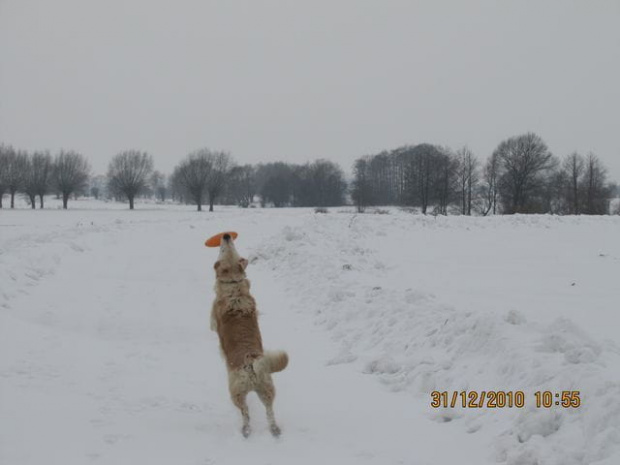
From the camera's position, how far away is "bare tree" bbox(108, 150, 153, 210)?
6744 cm

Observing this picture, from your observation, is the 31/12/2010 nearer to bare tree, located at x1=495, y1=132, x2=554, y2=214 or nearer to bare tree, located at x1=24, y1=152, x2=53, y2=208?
bare tree, located at x1=495, y1=132, x2=554, y2=214

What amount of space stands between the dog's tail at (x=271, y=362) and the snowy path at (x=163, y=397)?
664 millimetres

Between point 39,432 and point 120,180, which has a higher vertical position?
point 120,180

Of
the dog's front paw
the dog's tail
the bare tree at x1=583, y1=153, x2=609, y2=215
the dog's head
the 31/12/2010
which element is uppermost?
the bare tree at x1=583, y1=153, x2=609, y2=215

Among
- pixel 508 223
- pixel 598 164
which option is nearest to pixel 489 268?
pixel 508 223

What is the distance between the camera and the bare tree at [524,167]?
2281 inches

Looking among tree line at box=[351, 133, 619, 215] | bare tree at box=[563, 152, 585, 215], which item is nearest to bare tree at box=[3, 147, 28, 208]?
tree line at box=[351, 133, 619, 215]

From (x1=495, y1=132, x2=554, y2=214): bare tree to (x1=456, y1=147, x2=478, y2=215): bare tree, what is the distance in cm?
508

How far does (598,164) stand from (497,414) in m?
74.2

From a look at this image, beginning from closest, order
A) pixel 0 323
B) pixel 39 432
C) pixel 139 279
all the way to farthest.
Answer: pixel 39 432, pixel 0 323, pixel 139 279

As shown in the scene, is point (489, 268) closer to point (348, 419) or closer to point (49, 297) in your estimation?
point (348, 419)

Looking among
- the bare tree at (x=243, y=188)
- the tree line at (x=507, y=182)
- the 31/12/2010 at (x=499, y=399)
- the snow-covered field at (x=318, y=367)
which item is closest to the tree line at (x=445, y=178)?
the tree line at (x=507, y=182)

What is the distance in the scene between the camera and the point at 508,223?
86.9 feet

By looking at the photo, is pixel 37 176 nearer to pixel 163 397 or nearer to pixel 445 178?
pixel 445 178
